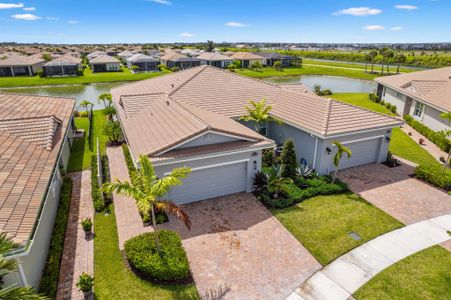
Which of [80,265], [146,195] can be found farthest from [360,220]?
[80,265]

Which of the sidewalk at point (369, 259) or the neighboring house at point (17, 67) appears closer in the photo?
the sidewalk at point (369, 259)

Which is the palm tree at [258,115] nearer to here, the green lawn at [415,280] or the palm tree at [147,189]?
the palm tree at [147,189]

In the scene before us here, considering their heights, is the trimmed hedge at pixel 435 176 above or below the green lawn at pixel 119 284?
above

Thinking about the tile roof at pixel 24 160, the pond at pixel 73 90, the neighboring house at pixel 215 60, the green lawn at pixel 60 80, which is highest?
the neighboring house at pixel 215 60

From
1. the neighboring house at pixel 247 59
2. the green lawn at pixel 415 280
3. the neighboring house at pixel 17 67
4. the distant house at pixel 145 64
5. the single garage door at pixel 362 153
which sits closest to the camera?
the green lawn at pixel 415 280

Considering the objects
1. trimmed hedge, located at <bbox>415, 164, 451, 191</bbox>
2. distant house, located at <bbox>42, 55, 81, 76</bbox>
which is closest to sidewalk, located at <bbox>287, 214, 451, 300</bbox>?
trimmed hedge, located at <bbox>415, 164, 451, 191</bbox>

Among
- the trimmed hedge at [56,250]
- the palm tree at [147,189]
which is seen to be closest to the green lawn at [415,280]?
the palm tree at [147,189]

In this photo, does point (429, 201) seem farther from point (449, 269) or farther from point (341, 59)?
point (341, 59)
